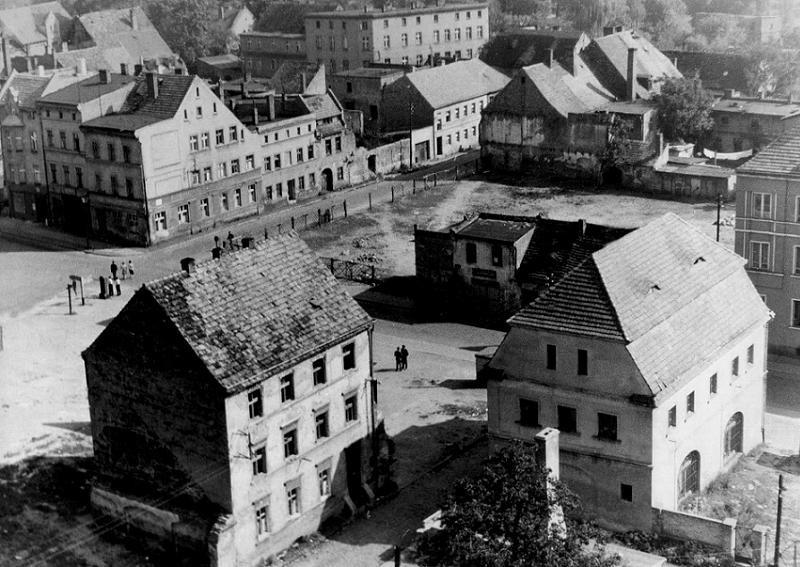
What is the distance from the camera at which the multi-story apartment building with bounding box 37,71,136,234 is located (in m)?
91.0

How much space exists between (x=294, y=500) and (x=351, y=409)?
4845 mm

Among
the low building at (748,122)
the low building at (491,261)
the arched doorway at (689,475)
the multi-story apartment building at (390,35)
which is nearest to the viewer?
the arched doorway at (689,475)

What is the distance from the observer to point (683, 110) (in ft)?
353

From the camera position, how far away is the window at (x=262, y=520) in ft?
148

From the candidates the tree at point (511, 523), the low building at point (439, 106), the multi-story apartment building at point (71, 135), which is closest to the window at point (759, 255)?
the tree at point (511, 523)

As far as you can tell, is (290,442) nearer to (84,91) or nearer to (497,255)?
(497,255)

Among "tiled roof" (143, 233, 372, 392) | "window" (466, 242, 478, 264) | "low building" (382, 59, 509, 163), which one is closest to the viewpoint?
"tiled roof" (143, 233, 372, 392)

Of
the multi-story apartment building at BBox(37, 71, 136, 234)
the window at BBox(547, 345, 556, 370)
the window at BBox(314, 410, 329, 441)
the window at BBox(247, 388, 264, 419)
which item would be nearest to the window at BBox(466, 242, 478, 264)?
the window at BBox(547, 345, 556, 370)

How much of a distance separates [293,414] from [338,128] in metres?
61.8

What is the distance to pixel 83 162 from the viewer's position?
91.8 meters

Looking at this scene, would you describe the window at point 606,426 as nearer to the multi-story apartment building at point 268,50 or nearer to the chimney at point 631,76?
the chimney at point 631,76

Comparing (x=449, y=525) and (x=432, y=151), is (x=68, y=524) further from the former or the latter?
(x=432, y=151)

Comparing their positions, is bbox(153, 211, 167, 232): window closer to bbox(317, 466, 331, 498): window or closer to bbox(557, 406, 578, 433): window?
bbox(317, 466, 331, 498): window

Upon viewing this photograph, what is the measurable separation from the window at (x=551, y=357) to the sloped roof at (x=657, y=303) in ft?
3.07
